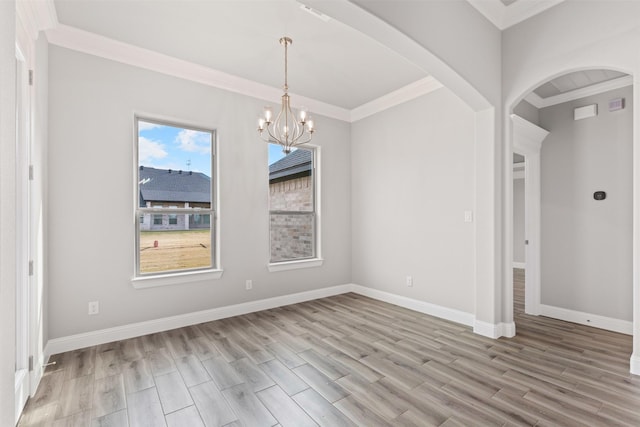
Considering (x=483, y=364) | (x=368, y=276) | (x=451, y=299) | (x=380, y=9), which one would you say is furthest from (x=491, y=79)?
(x=368, y=276)

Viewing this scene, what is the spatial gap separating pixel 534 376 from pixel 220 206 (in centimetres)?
356

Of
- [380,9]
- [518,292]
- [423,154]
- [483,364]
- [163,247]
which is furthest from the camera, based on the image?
[518,292]

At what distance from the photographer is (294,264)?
459 centimetres

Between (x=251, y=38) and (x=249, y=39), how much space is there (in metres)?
0.03

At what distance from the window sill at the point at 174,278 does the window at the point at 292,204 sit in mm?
917

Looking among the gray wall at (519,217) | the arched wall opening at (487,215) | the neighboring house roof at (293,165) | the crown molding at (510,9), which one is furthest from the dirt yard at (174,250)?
the gray wall at (519,217)

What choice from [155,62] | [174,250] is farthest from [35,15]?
[174,250]

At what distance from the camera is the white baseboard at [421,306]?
3.69 meters

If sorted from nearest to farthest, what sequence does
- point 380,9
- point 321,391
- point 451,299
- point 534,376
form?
point 380,9 → point 321,391 → point 534,376 → point 451,299

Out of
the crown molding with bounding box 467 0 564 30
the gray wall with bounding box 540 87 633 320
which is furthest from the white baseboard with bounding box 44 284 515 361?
the crown molding with bounding box 467 0 564 30

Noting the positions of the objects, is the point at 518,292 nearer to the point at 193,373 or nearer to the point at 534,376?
the point at 534,376

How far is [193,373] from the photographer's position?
8.39 feet

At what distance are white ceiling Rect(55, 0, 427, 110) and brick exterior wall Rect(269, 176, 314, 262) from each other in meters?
1.45

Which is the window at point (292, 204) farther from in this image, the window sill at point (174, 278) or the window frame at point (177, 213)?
the window sill at point (174, 278)
